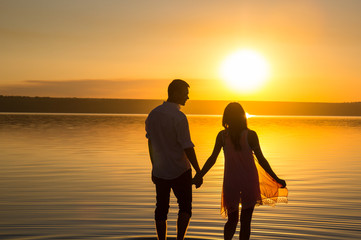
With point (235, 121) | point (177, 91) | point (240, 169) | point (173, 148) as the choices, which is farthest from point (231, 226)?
point (177, 91)

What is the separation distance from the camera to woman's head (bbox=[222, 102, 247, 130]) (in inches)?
281

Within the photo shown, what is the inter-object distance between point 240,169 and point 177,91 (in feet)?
3.86

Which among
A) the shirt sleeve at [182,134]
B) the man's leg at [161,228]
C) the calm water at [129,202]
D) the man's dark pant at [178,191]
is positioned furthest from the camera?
the calm water at [129,202]

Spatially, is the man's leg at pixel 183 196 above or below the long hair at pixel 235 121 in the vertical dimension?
below

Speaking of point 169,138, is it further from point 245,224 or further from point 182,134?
point 245,224

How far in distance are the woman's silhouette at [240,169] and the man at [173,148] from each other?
0.22 metres

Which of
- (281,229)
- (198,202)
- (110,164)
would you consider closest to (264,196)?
(281,229)

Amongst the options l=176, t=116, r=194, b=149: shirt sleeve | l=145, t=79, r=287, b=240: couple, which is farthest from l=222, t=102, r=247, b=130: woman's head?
l=176, t=116, r=194, b=149: shirt sleeve

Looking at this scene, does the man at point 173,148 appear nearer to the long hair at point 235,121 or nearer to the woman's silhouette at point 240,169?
Answer: the woman's silhouette at point 240,169

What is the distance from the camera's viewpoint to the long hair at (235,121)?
282 inches

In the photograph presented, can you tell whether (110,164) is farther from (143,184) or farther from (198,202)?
(198,202)

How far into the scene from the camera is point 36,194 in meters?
12.9

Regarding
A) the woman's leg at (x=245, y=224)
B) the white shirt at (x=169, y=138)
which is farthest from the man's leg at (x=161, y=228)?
the woman's leg at (x=245, y=224)

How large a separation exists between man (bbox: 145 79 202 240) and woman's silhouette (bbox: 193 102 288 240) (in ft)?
0.74
